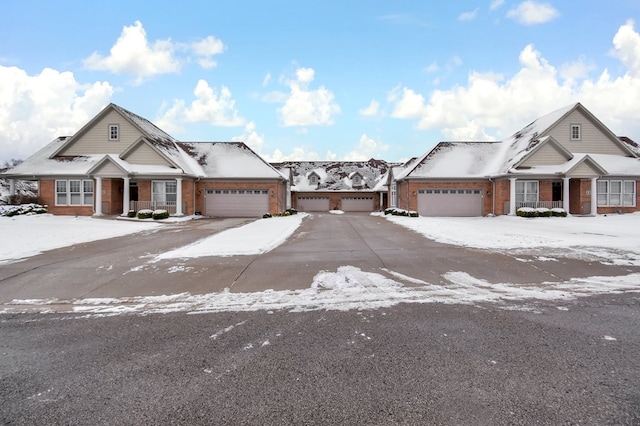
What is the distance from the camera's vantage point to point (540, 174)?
2539 centimetres

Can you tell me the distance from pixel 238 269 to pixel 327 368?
512 centimetres

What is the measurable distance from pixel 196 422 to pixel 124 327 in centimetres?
266

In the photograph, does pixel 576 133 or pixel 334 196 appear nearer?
pixel 576 133

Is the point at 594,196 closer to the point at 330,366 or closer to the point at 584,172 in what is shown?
the point at 584,172

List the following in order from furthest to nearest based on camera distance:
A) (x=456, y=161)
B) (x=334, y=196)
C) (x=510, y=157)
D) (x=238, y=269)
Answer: (x=334, y=196)
(x=456, y=161)
(x=510, y=157)
(x=238, y=269)

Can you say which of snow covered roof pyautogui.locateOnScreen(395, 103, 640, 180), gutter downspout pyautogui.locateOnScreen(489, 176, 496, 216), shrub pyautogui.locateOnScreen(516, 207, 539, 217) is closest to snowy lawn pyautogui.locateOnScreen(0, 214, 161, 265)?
snow covered roof pyautogui.locateOnScreen(395, 103, 640, 180)

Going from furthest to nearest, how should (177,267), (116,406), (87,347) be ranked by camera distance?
(177,267), (87,347), (116,406)

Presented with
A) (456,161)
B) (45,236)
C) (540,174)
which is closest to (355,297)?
(45,236)

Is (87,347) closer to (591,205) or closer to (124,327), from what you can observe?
(124,327)

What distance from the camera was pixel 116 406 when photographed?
291 cm

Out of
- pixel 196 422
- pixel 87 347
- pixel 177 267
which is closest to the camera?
pixel 196 422

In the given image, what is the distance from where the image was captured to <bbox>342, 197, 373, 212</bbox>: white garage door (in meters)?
45.6

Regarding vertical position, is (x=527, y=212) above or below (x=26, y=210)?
below

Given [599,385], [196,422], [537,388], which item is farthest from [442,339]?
[196,422]
